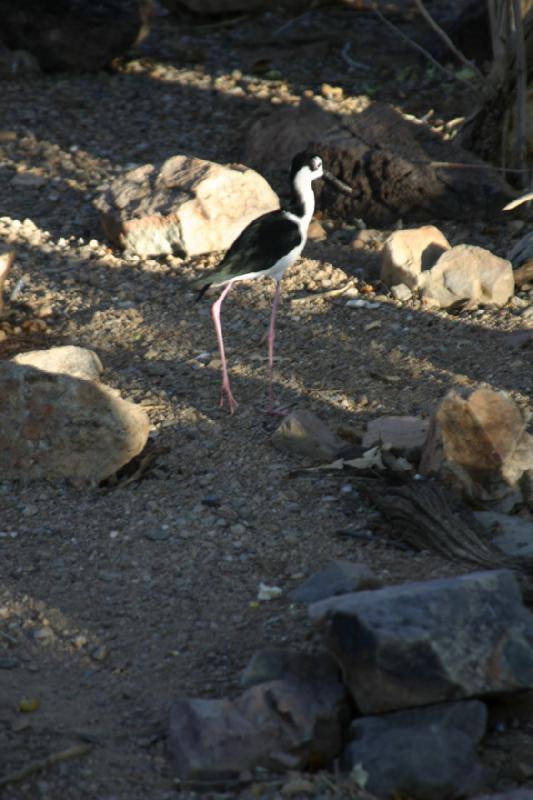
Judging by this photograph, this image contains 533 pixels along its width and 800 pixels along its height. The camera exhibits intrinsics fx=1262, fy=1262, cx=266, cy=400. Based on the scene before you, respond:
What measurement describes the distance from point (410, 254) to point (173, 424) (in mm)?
1867

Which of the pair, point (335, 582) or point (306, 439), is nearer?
point (335, 582)

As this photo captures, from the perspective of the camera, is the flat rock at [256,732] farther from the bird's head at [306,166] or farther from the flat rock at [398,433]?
the bird's head at [306,166]

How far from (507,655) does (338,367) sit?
2.61 m

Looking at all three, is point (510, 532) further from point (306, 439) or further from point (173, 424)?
point (173, 424)

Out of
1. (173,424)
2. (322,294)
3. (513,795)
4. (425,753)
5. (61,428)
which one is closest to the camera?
(513,795)

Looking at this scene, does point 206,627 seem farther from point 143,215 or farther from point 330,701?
point 143,215

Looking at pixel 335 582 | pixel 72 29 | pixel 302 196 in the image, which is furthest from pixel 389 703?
pixel 72 29

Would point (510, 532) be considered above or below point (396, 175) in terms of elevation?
above

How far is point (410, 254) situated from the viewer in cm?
658

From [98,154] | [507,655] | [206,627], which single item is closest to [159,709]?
[206,627]

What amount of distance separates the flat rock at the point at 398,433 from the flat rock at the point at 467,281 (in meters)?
1.42

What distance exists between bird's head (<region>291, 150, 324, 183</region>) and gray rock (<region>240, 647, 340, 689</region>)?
2883 mm

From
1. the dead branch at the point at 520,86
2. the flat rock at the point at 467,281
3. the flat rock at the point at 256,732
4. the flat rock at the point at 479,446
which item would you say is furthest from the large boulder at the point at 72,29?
the flat rock at the point at 256,732

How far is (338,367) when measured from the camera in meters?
5.84
